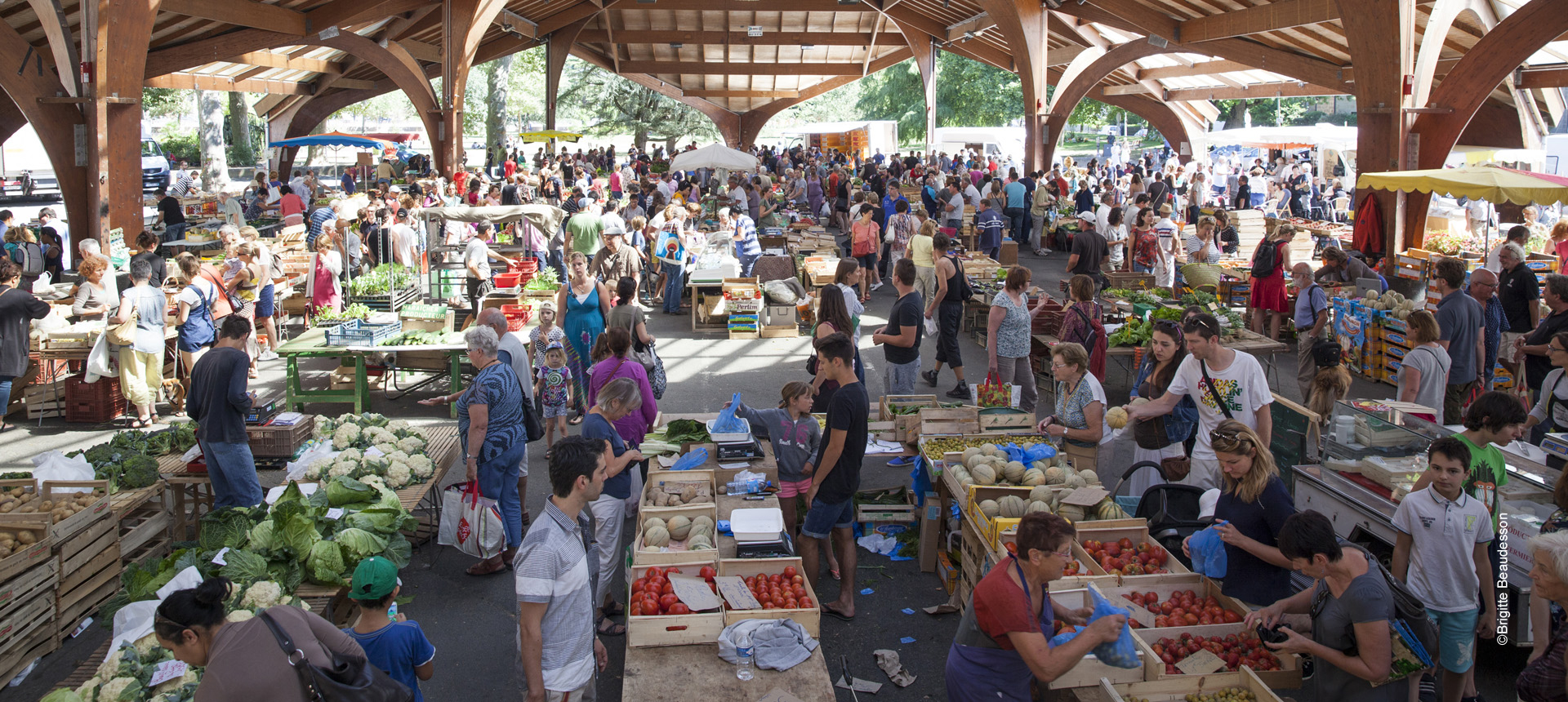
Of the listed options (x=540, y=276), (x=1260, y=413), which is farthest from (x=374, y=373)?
(x=1260, y=413)

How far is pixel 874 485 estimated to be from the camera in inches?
297

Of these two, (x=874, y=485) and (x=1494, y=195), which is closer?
(x=874, y=485)

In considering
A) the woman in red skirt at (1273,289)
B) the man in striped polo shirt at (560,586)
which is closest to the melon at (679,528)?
the man in striped polo shirt at (560,586)

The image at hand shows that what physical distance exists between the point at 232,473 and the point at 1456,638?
637cm

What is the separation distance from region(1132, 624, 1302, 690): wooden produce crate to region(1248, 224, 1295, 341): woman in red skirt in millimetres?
7856

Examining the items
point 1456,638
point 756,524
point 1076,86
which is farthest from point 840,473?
point 1076,86

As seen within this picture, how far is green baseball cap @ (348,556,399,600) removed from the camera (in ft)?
12.5

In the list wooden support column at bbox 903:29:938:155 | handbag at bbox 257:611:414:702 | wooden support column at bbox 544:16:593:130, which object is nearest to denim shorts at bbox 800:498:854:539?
handbag at bbox 257:611:414:702

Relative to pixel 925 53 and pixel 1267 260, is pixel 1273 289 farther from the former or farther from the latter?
pixel 925 53

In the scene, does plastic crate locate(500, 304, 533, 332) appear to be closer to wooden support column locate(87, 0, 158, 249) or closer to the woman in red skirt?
wooden support column locate(87, 0, 158, 249)

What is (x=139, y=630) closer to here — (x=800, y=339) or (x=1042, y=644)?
(x=1042, y=644)

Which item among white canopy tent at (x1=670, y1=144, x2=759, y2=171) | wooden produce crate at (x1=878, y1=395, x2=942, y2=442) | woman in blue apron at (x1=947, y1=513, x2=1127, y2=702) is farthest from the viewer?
white canopy tent at (x1=670, y1=144, x2=759, y2=171)

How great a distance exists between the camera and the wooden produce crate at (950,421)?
6.82 meters

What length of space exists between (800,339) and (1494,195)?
24.2ft
